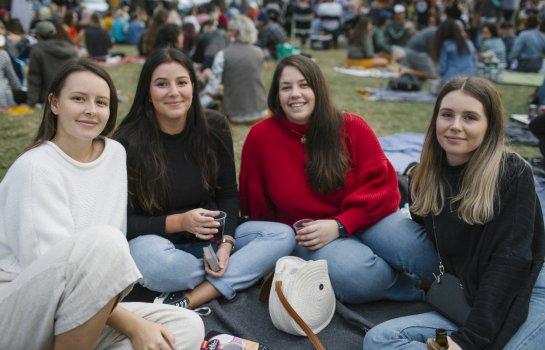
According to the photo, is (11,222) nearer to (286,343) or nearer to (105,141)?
(105,141)

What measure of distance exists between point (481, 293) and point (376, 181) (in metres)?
1.06

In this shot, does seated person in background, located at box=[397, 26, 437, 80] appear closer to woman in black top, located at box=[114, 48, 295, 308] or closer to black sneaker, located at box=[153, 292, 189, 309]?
woman in black top, located at box=[114, 48, 295, 308]

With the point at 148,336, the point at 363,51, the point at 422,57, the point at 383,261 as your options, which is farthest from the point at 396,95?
the point at 148,336

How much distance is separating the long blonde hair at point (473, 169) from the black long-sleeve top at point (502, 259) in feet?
0.16

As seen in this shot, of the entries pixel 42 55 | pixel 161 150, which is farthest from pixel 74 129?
pixel 42 55

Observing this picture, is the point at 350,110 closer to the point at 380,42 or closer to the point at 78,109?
the point at 380,42

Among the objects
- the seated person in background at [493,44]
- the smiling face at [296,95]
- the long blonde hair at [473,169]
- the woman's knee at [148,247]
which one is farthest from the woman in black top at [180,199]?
the seated person in background at [493,44]

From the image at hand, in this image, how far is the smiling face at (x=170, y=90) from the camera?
10.0ft

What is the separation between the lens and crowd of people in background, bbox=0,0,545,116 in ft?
26.0

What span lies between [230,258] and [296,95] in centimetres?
106

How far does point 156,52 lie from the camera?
10.2ft

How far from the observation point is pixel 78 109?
2467mm

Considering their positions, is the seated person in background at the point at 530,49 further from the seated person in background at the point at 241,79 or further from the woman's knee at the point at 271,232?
the woman's knee at the point at 271,232

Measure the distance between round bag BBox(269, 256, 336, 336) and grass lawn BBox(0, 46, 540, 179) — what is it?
8.02 ft
